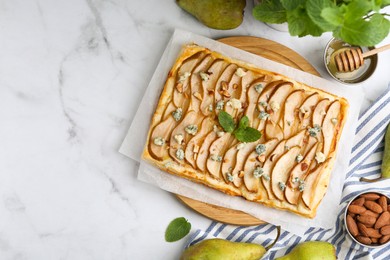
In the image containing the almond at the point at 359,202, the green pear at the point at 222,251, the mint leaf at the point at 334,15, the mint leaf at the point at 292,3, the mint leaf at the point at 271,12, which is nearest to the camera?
the mint leaf at the point at 334,15

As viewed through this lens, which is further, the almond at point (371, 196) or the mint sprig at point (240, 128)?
the almond at point (371, 196)

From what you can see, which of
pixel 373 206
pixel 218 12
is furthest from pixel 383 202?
pixel 218 12

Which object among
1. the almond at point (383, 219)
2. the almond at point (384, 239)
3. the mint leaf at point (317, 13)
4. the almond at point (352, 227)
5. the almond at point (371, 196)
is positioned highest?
the mint leaf at point (317, 13)

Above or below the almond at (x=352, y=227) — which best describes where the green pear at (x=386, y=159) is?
above

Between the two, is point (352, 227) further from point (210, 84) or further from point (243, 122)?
point (210, 84)

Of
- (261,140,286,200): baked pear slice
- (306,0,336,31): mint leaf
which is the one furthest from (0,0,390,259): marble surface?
(306,0,336,31): mint leaf

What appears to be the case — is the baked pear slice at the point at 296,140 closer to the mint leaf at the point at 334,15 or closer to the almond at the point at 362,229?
the almond at the point at 362,229

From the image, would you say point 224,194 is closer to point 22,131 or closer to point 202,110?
point 202,110

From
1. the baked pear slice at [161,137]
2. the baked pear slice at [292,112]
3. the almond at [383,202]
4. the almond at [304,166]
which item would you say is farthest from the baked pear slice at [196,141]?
the almond at [383,202]

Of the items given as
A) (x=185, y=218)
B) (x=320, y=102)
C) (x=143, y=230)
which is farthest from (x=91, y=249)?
(x=320, y=102)
